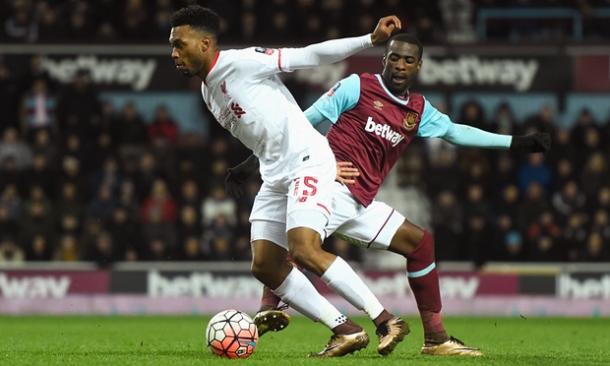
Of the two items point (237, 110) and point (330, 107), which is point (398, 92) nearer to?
point (330, 107)

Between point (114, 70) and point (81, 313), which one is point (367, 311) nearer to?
point (81, 313)

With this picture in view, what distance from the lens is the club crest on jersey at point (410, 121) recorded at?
313 inches

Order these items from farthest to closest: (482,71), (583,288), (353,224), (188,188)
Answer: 1. (482,71)
2. (188,188)
3. (583,288)
4. (353,224)

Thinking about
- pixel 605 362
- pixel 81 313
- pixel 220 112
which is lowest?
pixel 81 313

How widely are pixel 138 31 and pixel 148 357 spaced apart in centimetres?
1137

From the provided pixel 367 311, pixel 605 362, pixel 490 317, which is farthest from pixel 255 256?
pixel 490 317

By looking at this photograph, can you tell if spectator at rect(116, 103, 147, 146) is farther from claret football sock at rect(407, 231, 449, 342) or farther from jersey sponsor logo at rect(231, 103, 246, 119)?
jersey sponsor logo at rect(231, 103, 246, 119)

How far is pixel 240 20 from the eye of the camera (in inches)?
715

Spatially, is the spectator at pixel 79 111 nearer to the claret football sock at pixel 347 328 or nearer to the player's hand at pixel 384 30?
the claret football sock at pixel 347 328

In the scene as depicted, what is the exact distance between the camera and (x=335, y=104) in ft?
26.1

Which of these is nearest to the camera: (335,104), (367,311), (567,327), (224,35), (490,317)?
(367,311)

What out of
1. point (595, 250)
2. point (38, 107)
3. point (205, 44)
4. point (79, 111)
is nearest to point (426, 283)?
point (205, 44)

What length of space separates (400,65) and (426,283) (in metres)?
1.39

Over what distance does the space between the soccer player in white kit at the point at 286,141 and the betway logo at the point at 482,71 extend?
36.1 ft
